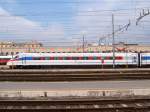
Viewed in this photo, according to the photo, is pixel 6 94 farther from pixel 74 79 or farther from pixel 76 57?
pixel 76 57

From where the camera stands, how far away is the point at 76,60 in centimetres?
5775

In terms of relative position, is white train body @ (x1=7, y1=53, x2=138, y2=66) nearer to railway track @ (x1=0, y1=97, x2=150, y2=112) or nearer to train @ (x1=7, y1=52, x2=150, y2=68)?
train @ (x1=7, y1=52, x2=150, y2=68)

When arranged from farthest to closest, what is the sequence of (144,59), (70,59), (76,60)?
(144,59), (76,60), (70,59)

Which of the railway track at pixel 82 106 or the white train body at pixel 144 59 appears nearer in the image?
the railway track at pixel 82 106

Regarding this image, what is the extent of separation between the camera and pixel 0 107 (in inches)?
530

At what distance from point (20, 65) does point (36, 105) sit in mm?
43662

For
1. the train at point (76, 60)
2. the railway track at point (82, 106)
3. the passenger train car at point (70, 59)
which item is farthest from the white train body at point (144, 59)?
the railway track at point (82, 106)

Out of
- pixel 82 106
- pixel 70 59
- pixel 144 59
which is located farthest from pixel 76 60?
pixel 82 106

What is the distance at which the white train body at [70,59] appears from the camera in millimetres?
56787

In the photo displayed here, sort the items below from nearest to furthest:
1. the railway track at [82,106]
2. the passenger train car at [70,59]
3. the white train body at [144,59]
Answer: the railway track at [82,106] → the passenger train car at [70,59] → the white train body at [144,59]

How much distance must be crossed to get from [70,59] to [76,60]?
3.40ft

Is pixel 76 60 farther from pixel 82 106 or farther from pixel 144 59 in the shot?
pixel 82 106

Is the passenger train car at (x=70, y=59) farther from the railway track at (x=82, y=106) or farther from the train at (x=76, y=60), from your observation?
the railway track at (x=82, y=106)

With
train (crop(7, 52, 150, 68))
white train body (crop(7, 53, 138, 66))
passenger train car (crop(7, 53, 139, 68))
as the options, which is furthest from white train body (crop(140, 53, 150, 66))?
white train body (crop(7, 53, 138, 66))
